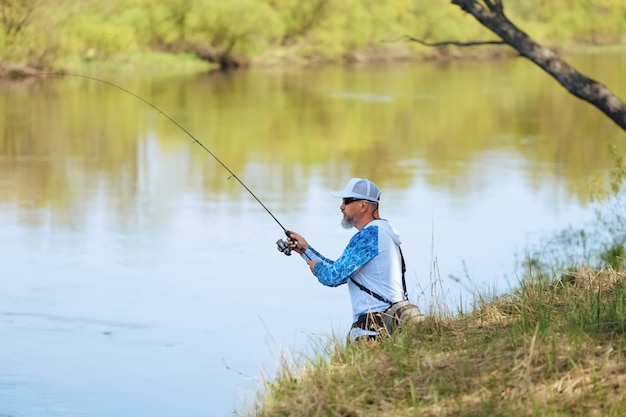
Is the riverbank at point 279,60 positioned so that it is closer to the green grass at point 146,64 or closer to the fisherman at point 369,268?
the green grass at point 146,64

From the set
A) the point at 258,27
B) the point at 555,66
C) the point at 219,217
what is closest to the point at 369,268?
the point at 555,66

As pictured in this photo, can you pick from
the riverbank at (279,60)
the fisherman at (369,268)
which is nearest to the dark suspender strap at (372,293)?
the fisherman at (369,268)

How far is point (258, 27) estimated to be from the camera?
45.7 meters

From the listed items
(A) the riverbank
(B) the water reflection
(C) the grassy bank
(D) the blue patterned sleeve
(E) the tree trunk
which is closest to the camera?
(C) the grassy bank

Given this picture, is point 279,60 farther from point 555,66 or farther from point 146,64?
point 555,66

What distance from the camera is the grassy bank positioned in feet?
12.6

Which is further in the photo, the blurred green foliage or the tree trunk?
the blurred green foliage

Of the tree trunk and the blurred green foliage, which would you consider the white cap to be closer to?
the tree trunk

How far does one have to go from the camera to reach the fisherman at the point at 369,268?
196 inches

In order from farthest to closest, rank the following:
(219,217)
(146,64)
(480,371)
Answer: (146,64), (219,217), (480,371)

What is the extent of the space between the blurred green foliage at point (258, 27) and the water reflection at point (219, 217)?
7.19 m

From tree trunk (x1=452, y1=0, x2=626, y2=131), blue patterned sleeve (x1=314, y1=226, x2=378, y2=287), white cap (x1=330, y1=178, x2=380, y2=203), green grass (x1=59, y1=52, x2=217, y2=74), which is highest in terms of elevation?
green grass (x1=59, y1=52, x2=217, y2=74)

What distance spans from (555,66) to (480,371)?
5713 millimetres

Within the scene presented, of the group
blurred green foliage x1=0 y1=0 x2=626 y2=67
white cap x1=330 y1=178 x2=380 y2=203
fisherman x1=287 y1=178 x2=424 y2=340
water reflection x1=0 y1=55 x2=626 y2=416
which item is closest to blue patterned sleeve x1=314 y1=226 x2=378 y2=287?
fisherman x1=287 y1=178 x2=424 y2=340
